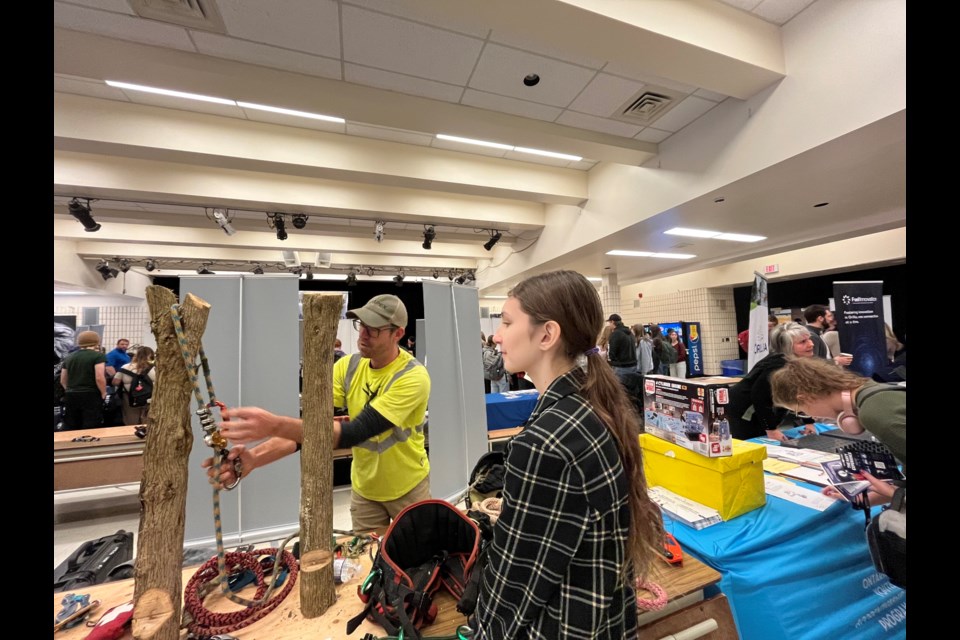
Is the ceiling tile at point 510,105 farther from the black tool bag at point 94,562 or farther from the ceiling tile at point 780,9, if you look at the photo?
the black tool bag at point 94,562

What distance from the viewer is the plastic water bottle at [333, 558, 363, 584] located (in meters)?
1.19

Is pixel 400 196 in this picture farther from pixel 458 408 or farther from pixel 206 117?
pixel 458 408

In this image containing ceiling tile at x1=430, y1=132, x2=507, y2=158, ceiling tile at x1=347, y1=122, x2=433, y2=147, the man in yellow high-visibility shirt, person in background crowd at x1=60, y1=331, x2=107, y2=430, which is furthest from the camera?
person in background crowd at x1=60, y1=331, x2=107, y2=430

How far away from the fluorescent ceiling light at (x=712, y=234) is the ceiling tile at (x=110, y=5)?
5.56 meters

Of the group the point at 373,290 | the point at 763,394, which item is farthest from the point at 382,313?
the point at 373,290

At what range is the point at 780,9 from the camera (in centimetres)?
252

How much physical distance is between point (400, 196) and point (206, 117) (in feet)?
7.45

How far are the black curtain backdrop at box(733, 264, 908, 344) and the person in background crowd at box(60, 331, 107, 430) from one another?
36.7 feet

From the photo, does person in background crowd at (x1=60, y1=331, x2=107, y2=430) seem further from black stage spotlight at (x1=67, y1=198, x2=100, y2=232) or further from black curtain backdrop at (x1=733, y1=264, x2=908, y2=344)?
black curtain backdrop at (x1=733, y1=264, x2=908, y2=344)

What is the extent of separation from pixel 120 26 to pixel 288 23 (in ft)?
3.37

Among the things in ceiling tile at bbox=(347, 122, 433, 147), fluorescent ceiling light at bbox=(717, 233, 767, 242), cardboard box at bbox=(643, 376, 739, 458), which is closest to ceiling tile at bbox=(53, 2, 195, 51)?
ceiling tile at bbox=(347, 122, 433, 147)

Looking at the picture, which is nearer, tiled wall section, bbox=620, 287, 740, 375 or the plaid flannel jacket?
the plaid flannel jacket

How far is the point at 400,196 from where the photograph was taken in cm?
511

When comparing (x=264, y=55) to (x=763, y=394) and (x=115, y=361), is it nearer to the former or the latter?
(x=763, y=394)
